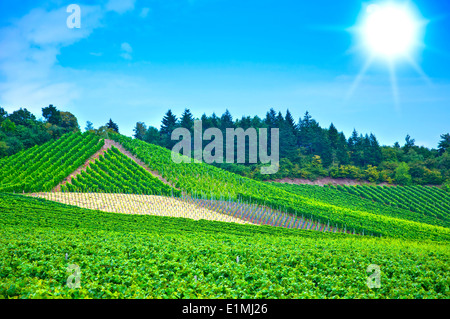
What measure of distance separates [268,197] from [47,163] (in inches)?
1112

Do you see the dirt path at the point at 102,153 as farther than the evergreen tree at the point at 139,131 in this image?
No

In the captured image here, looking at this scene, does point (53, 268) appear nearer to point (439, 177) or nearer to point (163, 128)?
point (439, 177)

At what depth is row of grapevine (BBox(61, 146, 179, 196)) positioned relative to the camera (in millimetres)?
34263

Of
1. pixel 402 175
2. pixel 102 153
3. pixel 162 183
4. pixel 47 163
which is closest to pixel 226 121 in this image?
pixel 102 153

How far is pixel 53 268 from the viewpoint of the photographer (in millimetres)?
7867

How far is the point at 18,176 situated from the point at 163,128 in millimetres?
48414

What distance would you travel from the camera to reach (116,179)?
37.4 metres

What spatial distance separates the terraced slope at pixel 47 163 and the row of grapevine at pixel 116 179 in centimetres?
186

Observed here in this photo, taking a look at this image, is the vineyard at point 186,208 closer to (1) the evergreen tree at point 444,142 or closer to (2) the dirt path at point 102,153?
(2) the dirt path at point 102,153

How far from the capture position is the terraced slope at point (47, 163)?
1257 inches

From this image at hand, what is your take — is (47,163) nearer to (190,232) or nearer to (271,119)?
(190,232)

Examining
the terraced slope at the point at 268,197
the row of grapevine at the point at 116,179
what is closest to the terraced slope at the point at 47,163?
the row of grapevine at the point at 116,179

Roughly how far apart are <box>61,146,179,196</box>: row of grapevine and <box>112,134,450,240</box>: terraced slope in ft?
8.21
